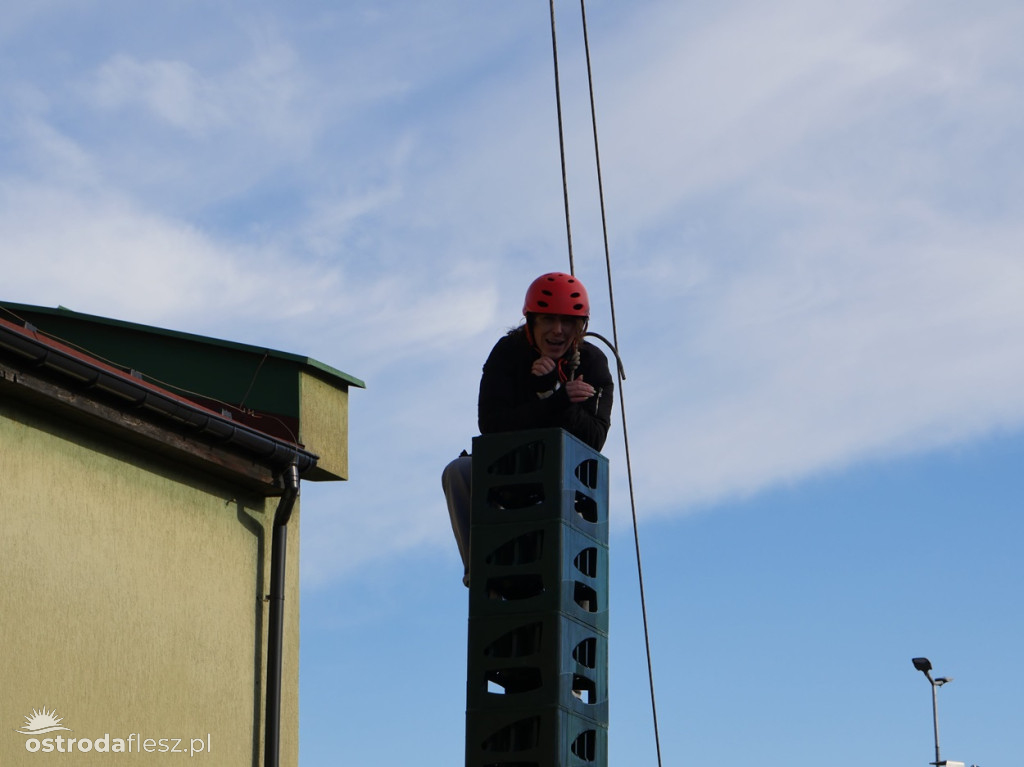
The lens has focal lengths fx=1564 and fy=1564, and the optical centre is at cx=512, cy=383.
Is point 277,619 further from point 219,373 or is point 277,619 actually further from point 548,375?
point 548,375

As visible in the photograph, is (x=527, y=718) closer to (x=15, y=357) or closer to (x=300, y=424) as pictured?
(x=15, y=357)

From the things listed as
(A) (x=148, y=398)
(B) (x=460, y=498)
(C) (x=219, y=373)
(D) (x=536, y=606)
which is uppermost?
(C) (x=219, y=373)

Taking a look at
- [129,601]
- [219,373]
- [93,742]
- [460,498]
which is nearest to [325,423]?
[219,373]

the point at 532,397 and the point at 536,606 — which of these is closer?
the point at 536,606

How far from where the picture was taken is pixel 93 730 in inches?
374

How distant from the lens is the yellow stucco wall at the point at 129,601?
924 cm

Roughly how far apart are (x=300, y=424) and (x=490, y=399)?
13.6 ft

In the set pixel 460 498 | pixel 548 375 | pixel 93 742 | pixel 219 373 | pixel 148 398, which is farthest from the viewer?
pixel 219 373

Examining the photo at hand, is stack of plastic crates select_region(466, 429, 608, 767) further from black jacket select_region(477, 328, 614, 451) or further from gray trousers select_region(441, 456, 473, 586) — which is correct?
gray trousers select_region(441, 456, 473, 586)

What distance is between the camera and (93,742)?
9461mm

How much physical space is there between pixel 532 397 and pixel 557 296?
53 centimetres

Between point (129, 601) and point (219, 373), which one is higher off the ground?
point (219, 373)

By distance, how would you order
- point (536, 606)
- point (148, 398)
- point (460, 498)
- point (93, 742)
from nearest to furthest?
point (536, 606) → point (460, 498) → point (93, 742) → point (148, 398)

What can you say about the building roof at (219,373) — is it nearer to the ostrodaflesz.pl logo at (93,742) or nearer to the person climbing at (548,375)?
the ostrodaflesz.pl logo at (93,742)
